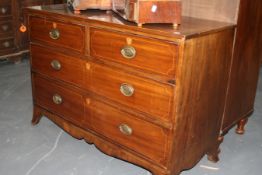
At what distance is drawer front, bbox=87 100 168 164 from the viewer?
1.59 m

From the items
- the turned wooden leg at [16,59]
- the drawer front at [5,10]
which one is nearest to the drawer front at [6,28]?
the drawer front at [5,10]

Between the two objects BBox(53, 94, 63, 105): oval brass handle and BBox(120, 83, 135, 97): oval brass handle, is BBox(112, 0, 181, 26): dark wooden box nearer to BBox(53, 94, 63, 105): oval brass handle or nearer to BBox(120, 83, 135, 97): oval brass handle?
BBox(120, 83, 135, 97): oval brass handle

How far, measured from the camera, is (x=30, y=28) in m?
2.13

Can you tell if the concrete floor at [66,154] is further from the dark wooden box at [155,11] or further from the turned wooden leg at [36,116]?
the dark wooden box at [155,11]

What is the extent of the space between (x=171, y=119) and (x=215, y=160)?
70 centimetres

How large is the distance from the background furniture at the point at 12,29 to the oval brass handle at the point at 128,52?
242cm

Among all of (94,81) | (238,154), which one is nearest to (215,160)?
(238,154)

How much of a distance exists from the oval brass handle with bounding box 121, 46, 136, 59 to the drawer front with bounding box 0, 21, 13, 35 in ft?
8.02

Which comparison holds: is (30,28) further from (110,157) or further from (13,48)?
(13,48)

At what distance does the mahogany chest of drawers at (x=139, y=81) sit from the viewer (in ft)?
4.78

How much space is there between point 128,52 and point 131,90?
0.20 m

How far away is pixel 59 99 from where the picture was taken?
2.10m

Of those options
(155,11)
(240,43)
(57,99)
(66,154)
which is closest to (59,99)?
(57,99)

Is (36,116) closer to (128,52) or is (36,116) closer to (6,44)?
(128,52)
